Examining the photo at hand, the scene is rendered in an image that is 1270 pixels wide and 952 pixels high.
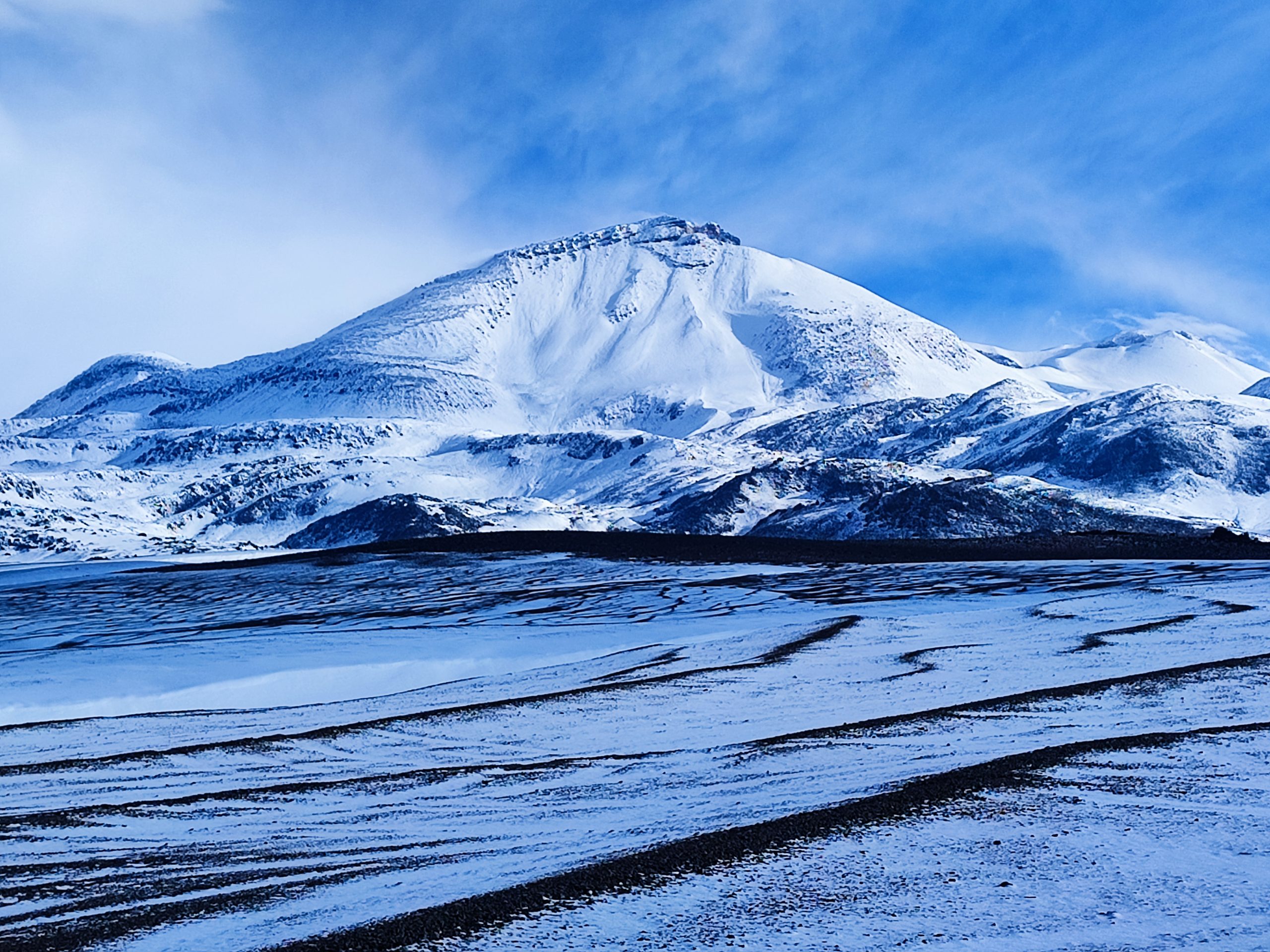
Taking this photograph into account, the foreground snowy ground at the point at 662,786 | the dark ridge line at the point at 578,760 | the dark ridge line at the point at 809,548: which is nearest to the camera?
the foreground snowy ground at the point at 662,786

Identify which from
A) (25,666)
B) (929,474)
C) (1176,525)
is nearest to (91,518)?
(929,474)

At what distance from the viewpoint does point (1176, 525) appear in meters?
84.0

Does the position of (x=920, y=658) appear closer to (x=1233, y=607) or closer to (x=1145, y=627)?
(x=1145, y=627)

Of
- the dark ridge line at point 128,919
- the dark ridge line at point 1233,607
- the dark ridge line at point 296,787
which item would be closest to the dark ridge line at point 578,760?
the dark ridge line at point 296,787

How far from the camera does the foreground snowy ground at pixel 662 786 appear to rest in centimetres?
593

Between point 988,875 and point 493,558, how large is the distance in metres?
29.6

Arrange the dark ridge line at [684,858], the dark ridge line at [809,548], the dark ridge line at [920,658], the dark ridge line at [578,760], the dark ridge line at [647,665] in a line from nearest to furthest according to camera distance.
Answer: the dark ridge line at [684,858]
the dark ridge line at [578,760]
the dark ridge line at [920,658]
the dark ridge line at [647,665]
the dark ridge line at [809,548]

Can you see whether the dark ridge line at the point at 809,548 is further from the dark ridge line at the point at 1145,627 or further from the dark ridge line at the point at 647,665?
the dark ridge line at the point at 647,665

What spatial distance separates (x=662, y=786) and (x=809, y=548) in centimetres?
2687

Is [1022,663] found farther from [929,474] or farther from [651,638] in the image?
[929,474]

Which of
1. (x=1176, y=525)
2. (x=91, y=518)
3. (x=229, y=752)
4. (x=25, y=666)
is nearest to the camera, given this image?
(x=229, y=752)

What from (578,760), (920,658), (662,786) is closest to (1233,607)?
→ (920,658)

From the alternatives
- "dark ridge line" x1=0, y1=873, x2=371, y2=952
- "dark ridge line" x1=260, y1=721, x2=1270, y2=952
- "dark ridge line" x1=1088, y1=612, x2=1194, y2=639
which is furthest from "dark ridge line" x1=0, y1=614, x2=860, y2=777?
"dark ridge line" x1=260, y1=721, x2=1270, y2=952

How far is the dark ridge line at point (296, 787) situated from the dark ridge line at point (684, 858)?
2877 mm
